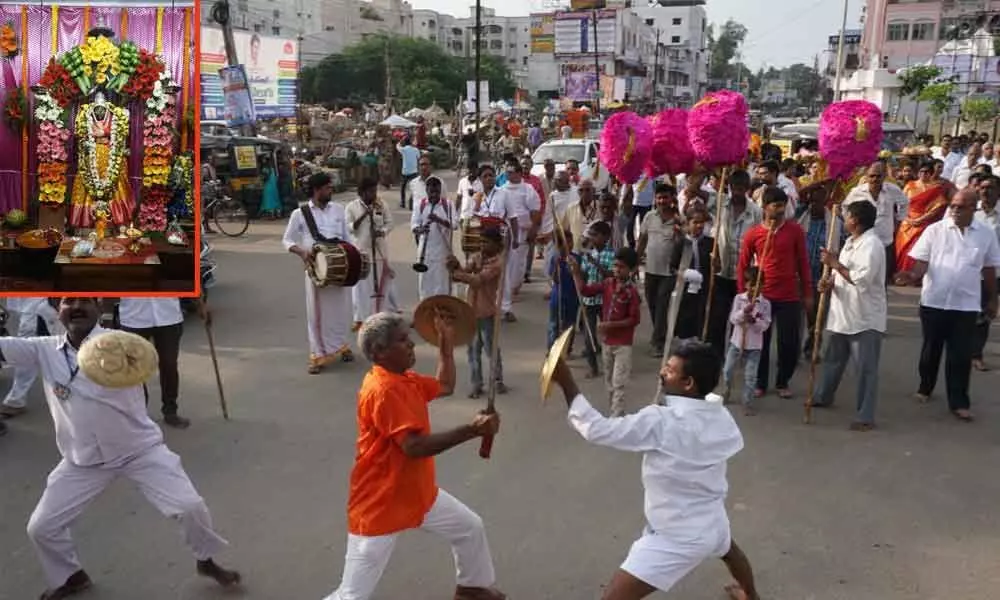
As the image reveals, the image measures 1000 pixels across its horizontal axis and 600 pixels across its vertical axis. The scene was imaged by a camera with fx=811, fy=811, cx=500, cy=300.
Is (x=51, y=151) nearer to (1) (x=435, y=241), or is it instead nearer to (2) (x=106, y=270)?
(2) (x=106, y=270)

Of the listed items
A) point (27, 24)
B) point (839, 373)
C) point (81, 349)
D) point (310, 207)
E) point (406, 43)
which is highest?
point (406, 43)

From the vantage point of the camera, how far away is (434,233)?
858 centimetres

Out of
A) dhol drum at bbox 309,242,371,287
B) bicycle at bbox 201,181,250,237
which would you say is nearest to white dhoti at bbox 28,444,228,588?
dhol drum at bbox 309,242,371,287

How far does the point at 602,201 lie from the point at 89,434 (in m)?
4.98

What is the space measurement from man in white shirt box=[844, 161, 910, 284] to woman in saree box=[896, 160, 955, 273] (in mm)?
603

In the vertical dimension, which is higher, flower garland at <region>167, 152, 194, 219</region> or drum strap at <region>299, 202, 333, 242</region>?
flower garland at <region>167, 152, 194, 219</region>

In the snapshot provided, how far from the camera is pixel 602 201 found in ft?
24.6

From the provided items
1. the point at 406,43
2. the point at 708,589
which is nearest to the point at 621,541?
the point at 708,589

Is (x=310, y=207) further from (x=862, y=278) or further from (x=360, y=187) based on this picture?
(x=862, y=278)

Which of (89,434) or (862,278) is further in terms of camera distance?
(862,278)

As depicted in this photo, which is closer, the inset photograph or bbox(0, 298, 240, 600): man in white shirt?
→ the inset photograph

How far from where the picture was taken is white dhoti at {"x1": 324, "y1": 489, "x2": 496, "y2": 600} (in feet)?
11.0


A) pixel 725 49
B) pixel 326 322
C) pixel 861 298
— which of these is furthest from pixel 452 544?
pixel 725 49

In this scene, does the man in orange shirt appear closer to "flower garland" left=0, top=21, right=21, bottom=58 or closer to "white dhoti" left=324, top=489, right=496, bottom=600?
"white dhoti" left=324, top=489, right=496, bottom=600
